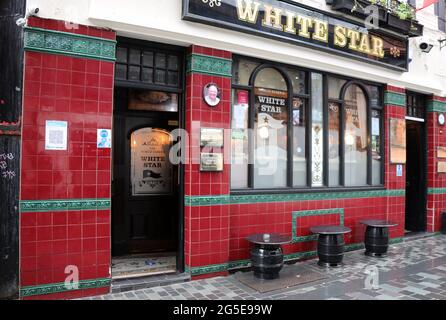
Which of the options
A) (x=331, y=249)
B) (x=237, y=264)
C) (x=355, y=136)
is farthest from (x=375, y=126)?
(x=237, y=264)

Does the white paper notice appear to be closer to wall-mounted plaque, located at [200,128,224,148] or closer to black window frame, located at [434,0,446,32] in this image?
black window frame, located at [434,0,446,32]

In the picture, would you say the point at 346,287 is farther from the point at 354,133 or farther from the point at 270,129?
the point at 354,133

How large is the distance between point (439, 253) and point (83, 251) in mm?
7300

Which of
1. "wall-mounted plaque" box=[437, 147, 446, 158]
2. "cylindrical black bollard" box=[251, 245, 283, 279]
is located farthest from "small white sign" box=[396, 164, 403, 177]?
"cylindrical black bollard" box=[251, 245, 283, 279]

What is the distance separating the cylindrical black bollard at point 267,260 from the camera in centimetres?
588

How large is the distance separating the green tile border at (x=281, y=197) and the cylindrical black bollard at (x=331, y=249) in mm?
924

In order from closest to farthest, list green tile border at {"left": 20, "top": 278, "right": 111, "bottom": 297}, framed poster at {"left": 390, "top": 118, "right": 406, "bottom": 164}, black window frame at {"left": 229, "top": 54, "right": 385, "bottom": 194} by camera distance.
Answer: green tile border at {"left": 20, "top": 278, "right": 111, "bottom": 297}, black window frame at {"left": 229, "top": 54, "right": 385, "bottom": 194}, framed poster at {"left": 390, "top": 118, "right": 406, "bottom": 164}

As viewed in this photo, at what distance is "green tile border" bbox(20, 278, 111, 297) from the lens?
16.0 ft

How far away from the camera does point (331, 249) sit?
667 cm

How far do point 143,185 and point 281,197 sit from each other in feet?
9.06

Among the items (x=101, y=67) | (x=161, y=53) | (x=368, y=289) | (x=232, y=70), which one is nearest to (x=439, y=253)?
(x=368, y=289)

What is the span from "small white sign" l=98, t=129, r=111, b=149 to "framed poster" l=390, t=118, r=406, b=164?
21.7 feet

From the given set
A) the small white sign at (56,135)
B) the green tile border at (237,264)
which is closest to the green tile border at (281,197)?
the green tile border at (237,264)
